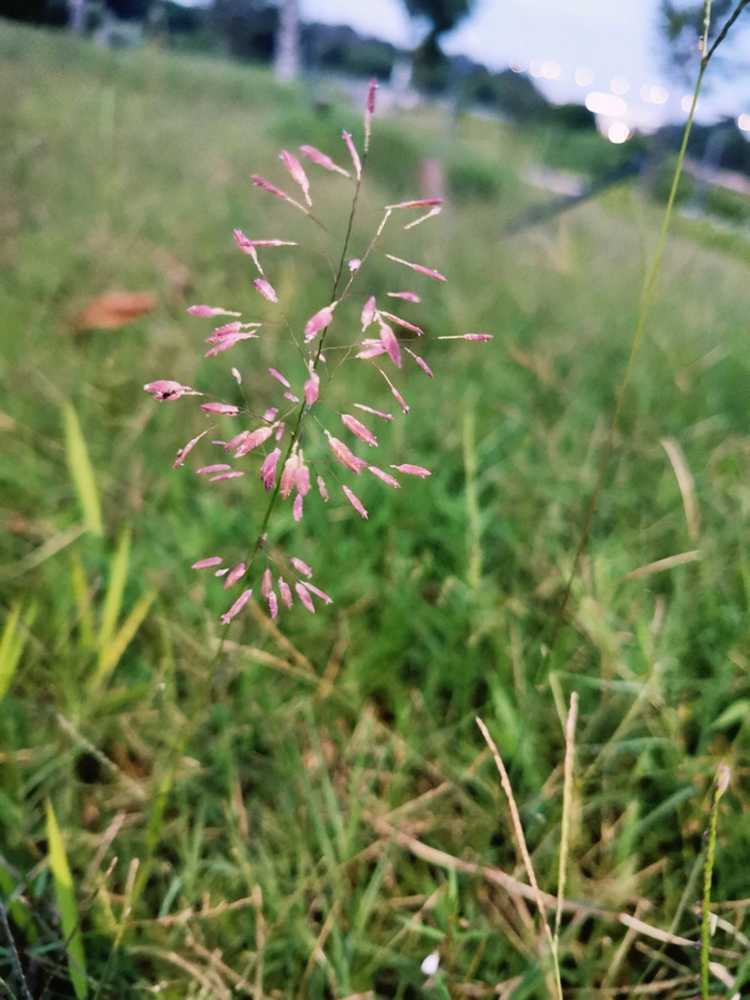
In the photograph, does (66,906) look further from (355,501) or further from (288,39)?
(288,39)

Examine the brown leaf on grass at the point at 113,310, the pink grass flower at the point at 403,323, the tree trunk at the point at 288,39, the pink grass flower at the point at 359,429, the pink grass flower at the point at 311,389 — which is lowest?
the brown leaf on grass at the point at 113,310

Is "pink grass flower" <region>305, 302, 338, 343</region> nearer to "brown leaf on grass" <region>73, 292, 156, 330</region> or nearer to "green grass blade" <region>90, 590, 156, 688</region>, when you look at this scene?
"green grass blade" <region>90, 590, 156, 688</region>

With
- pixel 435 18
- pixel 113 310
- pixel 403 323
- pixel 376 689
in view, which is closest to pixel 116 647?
pixel 376 689

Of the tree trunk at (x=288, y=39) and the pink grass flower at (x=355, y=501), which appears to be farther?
the tree trunk at (x=288, y=39)

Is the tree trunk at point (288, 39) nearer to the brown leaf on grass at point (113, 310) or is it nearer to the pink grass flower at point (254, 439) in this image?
the brown leaf on grass at point (113, 310)

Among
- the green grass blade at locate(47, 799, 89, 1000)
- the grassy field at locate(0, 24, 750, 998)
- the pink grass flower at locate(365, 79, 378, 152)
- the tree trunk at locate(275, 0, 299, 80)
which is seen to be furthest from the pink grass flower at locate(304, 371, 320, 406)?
the tree trunk at locate(275, 0, 299, 80)

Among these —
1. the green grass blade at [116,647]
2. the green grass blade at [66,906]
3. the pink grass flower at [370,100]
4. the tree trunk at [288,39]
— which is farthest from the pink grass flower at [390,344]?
the tree trunk at [288,39]
